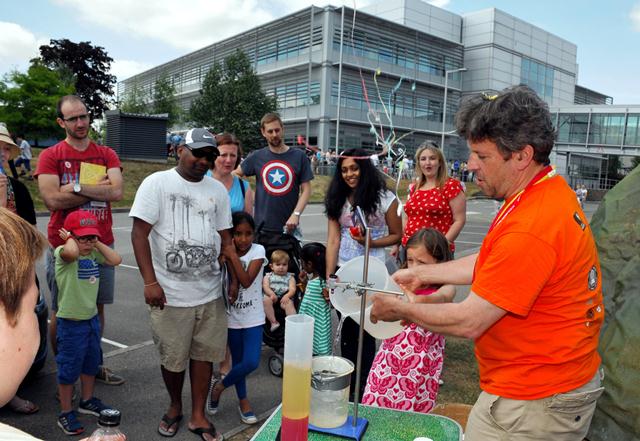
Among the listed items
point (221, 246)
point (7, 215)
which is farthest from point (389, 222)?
point (7, 215)

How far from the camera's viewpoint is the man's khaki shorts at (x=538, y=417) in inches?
70.1

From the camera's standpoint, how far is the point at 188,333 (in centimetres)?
319

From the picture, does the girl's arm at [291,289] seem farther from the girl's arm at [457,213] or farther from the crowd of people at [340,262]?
the girl's arm at [457,213]

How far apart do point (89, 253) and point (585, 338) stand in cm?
308

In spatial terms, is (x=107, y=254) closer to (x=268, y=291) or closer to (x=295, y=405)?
(x=268, y=291)

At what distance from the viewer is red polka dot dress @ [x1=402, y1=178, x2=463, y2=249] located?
4379mm

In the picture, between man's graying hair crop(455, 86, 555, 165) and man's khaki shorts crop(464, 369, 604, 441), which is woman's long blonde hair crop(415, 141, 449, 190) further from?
man's khaki shorts crop(464, 369, 604, 441)

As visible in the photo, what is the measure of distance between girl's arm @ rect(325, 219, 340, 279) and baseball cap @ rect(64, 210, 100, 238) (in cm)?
176

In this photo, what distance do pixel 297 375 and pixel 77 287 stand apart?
2202 mm

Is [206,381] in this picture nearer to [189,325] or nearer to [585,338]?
[189,325]

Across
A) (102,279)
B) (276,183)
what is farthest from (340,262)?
(102,279)

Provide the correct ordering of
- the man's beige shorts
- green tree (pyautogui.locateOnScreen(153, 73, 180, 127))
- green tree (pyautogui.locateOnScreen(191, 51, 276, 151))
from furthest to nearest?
green tree (pyautogui.locateOnScreen(153, 73, 180, 127)) < green tree (pyautogui.locateOnScreen(191, 51, 276, 151)) < the man's beige shorts

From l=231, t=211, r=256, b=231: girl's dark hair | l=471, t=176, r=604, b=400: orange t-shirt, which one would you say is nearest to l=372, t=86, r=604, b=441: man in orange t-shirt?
l=471, t=176, r=604, b=400: orange t-shirt

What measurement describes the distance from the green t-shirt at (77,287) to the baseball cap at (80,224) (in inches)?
5.8
